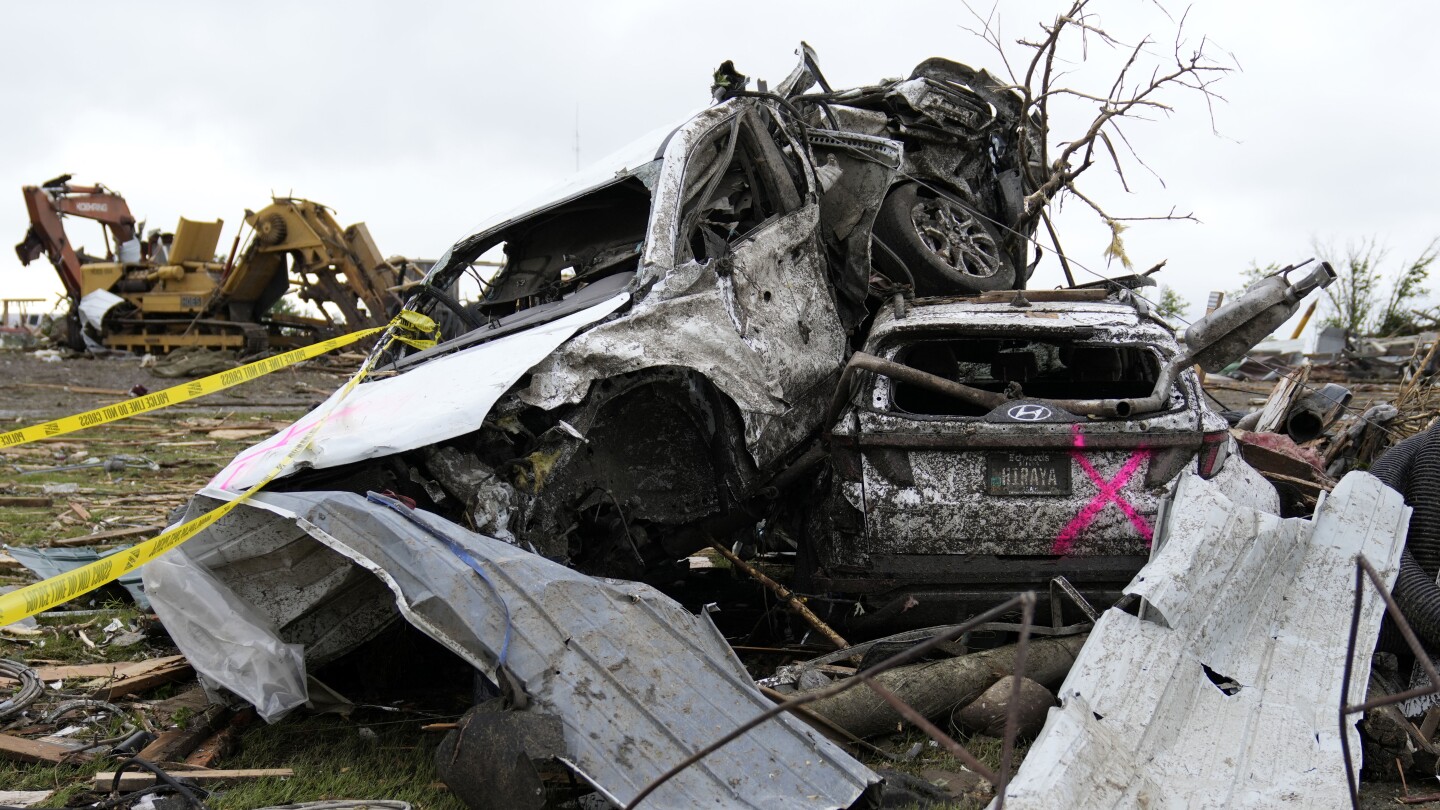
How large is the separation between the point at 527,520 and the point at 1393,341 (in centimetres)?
2206

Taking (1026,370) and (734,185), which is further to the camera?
(1026,370)

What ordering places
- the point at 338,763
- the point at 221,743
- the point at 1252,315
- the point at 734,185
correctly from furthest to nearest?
the point at 734,185 < the point at 1252,315 < the point at 221,743 < the point at 338,763

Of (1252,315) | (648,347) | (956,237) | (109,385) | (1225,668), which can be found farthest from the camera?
(109,385)

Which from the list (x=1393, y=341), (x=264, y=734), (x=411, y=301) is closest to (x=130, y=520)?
(x=411, y=301)

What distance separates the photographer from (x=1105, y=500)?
4.32 meters

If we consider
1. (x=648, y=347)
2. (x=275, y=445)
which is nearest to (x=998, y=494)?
(x=648, y=347)

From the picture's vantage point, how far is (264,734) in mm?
3930

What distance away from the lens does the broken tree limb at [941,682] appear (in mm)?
3791

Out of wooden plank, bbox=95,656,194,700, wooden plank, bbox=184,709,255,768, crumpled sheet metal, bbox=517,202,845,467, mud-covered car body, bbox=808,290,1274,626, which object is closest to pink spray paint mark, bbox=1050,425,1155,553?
mud-covered car body, bbox=808,290,1274,626

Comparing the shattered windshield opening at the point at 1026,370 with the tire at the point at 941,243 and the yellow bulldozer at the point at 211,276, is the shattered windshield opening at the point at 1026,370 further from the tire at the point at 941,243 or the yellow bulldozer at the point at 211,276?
the yellow bulldozer at the point at 211,276

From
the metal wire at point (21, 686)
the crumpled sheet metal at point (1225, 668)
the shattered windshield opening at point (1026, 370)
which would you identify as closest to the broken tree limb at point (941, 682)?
the crumpled sheet metal at point (1225, 668)

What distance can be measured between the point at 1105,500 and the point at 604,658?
6.92 ft

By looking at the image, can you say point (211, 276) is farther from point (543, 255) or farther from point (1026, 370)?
point (1026, 370)

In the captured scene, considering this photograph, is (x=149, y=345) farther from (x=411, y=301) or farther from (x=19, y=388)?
(x=411, y=301)
